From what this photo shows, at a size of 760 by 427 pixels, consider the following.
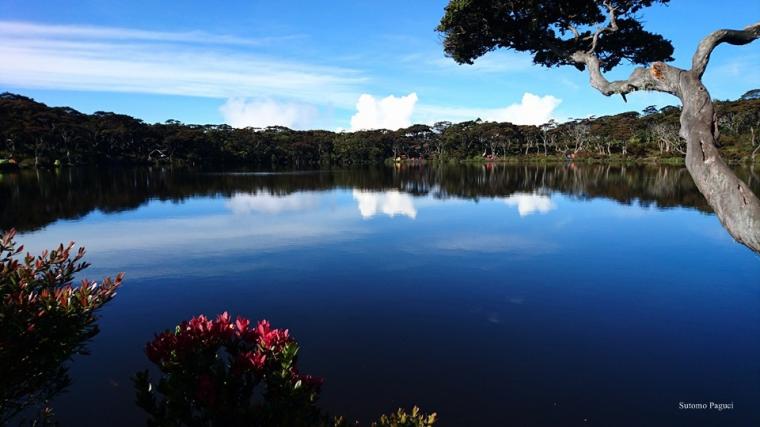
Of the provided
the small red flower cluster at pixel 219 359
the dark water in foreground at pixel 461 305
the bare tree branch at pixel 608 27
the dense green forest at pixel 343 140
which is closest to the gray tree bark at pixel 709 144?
the bare tree branch at pixel 608 27

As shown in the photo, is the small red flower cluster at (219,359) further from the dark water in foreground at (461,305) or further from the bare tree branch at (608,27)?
the bare tree branch at (608,27)

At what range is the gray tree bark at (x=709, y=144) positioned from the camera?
119 inches

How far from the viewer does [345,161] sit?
100188 mm

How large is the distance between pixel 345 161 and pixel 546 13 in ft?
308

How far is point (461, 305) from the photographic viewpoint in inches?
358

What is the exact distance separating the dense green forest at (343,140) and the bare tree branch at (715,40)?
56778 millimetres

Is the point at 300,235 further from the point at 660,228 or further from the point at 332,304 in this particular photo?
the point at 660,228

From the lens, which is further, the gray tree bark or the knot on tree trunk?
the knot on tree trunk

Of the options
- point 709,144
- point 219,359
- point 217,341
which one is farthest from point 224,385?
point 709,144

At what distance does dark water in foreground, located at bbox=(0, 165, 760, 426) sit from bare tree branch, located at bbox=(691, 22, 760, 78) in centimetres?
387

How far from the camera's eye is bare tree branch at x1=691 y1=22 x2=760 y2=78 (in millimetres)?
3674

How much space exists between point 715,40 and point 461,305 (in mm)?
6402

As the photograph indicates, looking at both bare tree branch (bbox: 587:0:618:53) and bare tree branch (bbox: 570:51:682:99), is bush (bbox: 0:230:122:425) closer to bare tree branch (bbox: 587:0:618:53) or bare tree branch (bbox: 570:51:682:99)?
bare tree branch (bbox: 570:51:682:99)

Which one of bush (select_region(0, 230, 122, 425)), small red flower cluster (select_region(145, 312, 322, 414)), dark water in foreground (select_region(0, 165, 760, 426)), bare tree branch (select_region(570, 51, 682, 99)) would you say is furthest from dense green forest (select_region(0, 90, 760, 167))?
bush (select_region(0, 230, 122, 425))
